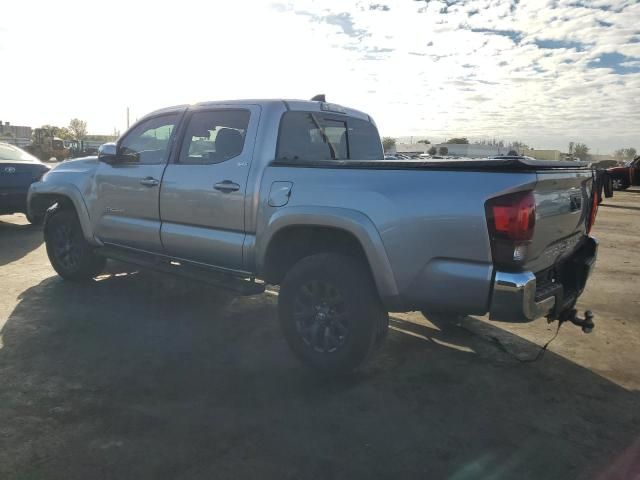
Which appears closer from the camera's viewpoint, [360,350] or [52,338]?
A: [360,350]

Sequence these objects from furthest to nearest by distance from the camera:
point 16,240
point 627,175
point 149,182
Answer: point 627,175
point 16,240
point 149,182

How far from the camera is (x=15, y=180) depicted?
8.88 m

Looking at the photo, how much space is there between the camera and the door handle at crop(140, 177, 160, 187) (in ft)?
15.8

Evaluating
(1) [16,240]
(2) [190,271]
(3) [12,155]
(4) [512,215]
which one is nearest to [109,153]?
(2) [190,271]

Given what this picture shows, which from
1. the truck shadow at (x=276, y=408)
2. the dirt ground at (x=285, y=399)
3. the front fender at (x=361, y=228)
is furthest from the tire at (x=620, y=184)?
the front fender at (x=361, y=228)

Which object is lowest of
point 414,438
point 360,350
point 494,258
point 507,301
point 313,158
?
point 414,438

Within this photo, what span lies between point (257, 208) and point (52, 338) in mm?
2076

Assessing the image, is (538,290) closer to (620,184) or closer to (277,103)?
(277,103)

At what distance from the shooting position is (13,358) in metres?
3.89

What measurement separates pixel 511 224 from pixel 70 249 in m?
5.12

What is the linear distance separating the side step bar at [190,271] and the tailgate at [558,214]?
2.16 m

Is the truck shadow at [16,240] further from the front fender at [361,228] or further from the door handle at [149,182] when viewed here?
the front fender at [361,228]

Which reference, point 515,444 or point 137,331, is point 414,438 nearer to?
point 515,444

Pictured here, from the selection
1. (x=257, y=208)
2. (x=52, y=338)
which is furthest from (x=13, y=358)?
(x=257, y=208)
